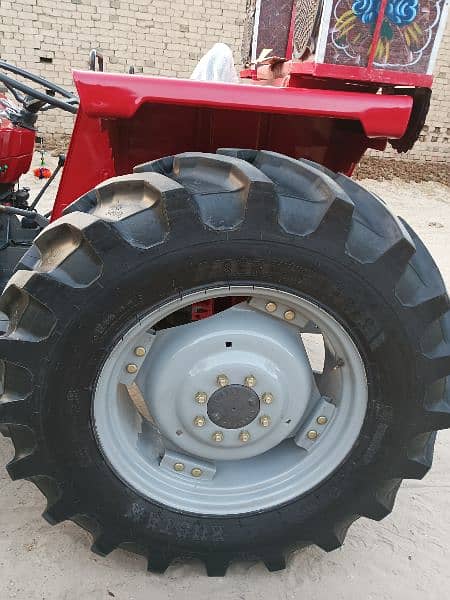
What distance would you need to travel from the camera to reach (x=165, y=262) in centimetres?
131

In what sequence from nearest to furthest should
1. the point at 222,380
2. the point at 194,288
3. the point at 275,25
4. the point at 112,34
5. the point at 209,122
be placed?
the point at 194,288, the point at 222,380, the point at 209,122, the point at 275,25, the point at 112,34

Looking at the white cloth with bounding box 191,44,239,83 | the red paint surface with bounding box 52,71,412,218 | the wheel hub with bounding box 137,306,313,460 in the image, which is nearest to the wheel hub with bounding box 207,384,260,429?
the wheel hub with bounding box 137,306,313,460

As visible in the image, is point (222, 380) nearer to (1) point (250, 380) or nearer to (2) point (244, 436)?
(1) point (250, 380)

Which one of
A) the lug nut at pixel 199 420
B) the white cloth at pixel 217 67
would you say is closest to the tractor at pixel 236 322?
the lug nut at pixel 199 420

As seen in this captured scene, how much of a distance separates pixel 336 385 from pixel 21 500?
3.89 ft

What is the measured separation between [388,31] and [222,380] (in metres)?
1.05

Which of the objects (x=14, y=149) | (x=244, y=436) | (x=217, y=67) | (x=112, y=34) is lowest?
(x=244, y=436)

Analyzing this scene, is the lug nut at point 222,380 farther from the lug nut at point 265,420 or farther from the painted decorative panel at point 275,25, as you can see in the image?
the painted decorative panel at point 275,25

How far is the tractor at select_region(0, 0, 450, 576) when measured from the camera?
1.32 metres

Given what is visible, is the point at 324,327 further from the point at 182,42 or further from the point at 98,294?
the point at 182,42

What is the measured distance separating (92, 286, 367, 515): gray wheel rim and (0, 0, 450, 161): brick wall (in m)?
8.06

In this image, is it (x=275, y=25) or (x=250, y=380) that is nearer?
(x=250, y=380)

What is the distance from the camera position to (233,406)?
Answer: 154cm

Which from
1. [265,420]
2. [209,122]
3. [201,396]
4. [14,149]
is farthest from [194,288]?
[14,149]
